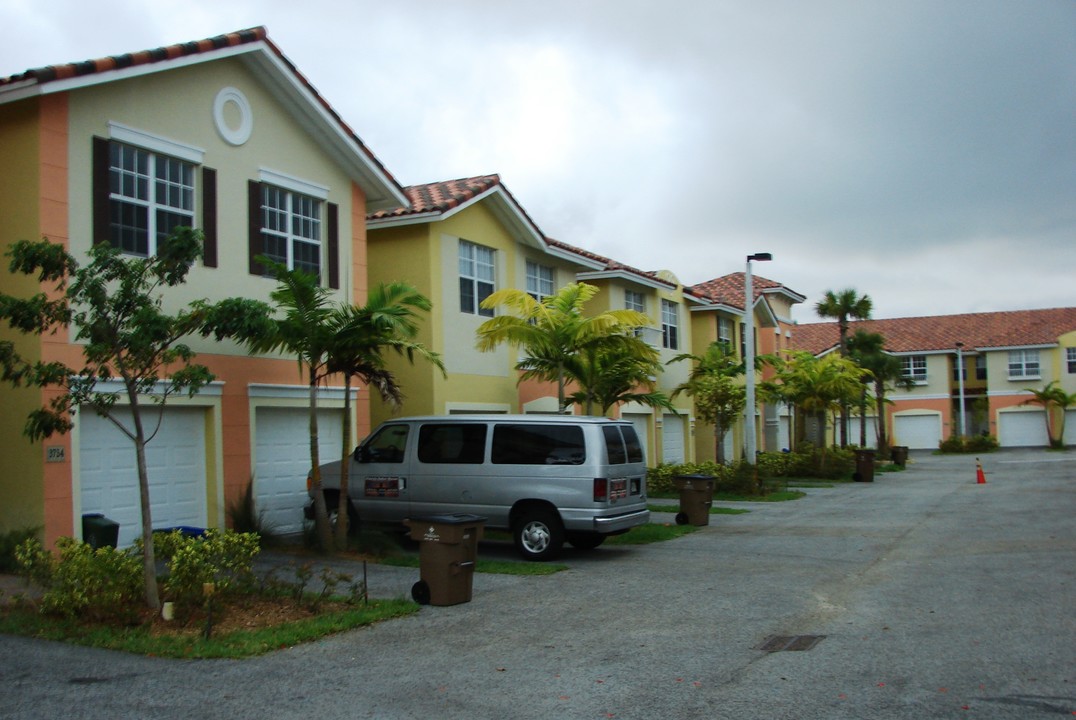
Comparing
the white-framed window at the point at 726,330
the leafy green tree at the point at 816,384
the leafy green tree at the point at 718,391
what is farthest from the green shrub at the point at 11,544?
the white-framed window at the point at 726,330

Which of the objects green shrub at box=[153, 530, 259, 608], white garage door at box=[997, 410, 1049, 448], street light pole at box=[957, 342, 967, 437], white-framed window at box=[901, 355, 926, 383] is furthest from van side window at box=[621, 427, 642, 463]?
white-framed window at box=[901, 355, 926, 383]

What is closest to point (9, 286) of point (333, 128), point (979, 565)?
point (333, 128)

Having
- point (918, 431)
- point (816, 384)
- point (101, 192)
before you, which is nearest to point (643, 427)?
point (816, 384)

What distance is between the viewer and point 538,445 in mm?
14055

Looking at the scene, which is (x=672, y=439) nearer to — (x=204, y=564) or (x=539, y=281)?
(x=539, y=281)

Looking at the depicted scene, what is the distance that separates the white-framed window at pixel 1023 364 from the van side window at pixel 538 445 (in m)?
53.5

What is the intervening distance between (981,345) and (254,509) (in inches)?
2180

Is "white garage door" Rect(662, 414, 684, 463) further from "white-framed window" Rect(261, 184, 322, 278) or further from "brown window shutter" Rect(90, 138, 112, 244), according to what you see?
"brown window shutter" Rect(90, 138, 112, 244)

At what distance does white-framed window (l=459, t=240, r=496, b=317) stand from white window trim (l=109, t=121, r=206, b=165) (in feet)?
22.3

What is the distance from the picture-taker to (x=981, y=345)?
60500 mm

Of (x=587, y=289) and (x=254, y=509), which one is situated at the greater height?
(x=587, y=289)

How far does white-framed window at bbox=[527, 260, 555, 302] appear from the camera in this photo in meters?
23.4

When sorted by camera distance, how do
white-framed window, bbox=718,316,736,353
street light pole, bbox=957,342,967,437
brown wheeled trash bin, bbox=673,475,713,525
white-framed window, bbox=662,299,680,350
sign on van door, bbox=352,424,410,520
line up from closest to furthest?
sign on van door, bbox=352,424,410,520, brown wheeled trash bin, bbox=673,475,713,525, white-framed window, bbox=662,299,680,350, white-framed window, bbox=718,316,736,353, street light pole, bbox=957,342,967,437

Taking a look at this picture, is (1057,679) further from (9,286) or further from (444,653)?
(9,286)
